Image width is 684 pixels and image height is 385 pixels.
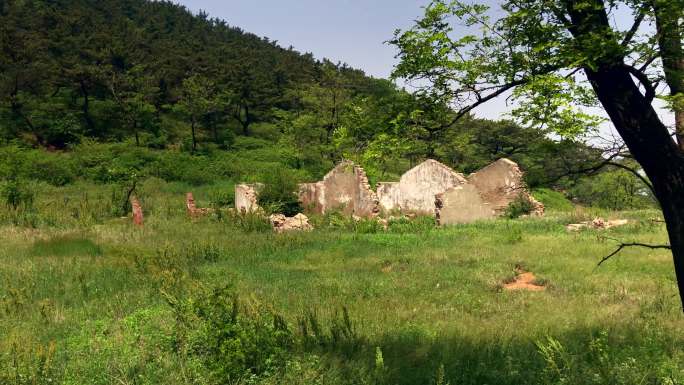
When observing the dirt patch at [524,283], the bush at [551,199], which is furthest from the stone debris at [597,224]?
the bush at [551,199]

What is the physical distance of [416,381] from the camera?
15.8 ft

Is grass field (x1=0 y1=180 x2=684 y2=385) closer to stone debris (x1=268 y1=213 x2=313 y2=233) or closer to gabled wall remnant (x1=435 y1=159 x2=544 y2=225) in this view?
stone debris (x1=268 y1=213 x2=313 y2=233)

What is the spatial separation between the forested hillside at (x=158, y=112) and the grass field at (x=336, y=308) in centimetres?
1287

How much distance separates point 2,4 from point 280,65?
30861 millimetres

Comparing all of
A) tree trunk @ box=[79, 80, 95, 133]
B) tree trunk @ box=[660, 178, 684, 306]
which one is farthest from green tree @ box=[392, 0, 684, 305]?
tree trunk @ box=[79, 80, 95, 133]

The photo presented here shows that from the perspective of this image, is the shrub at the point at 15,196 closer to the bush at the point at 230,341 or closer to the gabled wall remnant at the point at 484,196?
the bush at the point at 230,341

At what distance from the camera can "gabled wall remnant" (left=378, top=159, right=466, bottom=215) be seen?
24.2 m

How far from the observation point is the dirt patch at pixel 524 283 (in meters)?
9.16

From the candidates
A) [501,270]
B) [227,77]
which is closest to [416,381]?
[501,270]

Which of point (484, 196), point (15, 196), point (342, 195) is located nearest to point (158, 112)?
point (342, 195)

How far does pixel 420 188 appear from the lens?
2484 cm

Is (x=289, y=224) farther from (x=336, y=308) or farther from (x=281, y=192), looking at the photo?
(x=336, y=308)

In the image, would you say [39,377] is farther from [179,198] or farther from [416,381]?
[179,198]

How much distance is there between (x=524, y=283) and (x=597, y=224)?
8335mm
